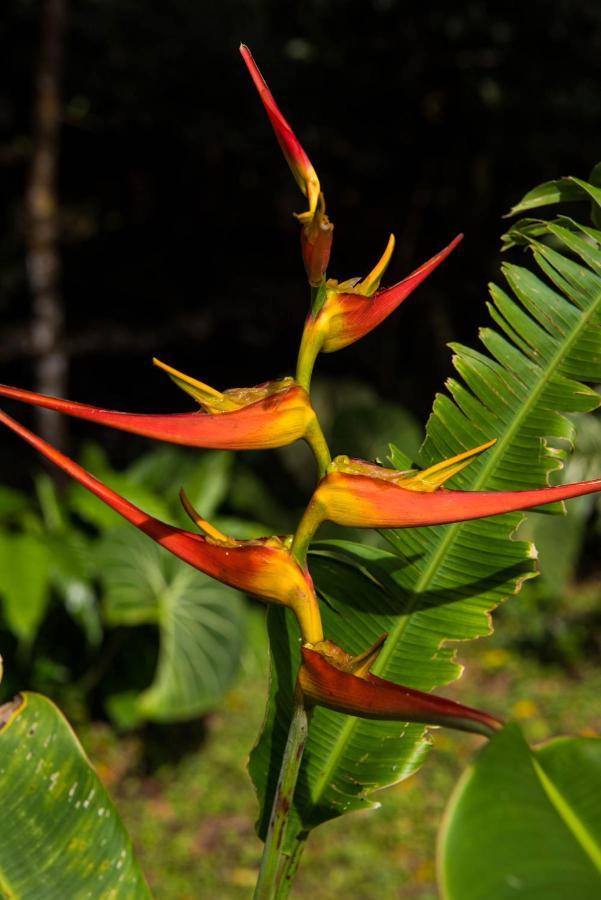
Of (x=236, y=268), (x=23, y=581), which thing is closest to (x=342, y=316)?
(x=23, y=581)

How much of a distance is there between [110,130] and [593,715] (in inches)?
104

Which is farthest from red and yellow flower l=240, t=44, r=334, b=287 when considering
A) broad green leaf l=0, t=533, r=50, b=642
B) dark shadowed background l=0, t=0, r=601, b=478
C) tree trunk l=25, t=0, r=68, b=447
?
dark shadowed background l=0, t=0, r=601, b=478

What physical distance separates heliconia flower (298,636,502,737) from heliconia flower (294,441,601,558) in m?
0.07

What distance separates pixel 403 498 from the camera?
0.52m

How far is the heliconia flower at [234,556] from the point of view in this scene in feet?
1.75

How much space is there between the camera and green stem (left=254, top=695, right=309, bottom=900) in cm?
60

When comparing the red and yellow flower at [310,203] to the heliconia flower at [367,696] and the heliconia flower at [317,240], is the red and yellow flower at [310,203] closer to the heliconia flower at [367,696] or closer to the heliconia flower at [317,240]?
the heliconia flower at [317,240]

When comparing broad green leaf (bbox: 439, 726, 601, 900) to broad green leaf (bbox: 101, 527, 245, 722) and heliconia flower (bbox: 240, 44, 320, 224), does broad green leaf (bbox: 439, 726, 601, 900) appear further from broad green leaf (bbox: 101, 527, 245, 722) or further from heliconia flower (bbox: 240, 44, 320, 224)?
broad green leaf (bbox: 101, 527, 245, 722)

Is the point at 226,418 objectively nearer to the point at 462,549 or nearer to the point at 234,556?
the point at 234,556

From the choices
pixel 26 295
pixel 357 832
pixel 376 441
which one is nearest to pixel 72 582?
pixel 357 832

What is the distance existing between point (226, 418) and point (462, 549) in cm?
30

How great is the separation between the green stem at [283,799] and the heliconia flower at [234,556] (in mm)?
71

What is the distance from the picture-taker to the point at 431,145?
360 centimetres

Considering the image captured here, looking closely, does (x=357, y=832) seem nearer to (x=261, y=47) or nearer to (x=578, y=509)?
(x=578, y=509)
